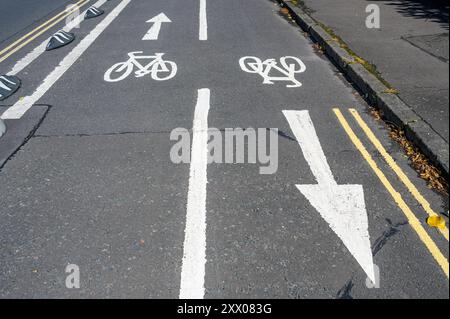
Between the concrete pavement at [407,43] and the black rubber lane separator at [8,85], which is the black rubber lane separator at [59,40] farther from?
the concrete pavement at [407,43]

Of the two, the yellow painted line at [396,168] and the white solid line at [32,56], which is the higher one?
the white solid line at [32,56]

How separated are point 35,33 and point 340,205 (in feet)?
33.2

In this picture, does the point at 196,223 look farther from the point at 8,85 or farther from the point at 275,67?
the point at 8,85

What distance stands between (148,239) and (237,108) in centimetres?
311

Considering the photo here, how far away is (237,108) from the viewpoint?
634 centimetres

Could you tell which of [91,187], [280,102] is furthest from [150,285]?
[280,102]

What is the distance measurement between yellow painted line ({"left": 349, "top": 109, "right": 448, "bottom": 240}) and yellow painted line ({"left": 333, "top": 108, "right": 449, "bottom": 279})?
0.57 feet

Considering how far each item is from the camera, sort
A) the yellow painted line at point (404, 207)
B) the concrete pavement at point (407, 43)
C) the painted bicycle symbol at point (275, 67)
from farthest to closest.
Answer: the painted bicycle symbol at point (275, 67)
the concrete pavement at point (407, 43)
the yellow painted line at point (404, 207)

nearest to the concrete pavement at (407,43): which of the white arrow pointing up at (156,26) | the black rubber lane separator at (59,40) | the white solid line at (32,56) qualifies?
the white arrow pointing up at (156,26)

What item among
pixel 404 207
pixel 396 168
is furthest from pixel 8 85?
pixel 404 207

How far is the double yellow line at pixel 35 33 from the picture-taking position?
9459 millimetres

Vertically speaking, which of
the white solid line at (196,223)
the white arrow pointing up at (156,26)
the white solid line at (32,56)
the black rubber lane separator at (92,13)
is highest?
the black rubber lane separator at (92,13)

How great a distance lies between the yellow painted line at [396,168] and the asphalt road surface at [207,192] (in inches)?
0.9

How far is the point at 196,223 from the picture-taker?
404 cm
